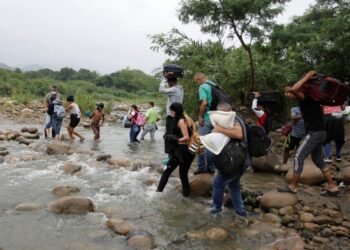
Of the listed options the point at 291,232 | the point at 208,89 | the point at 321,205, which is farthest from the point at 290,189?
the point at 208,89

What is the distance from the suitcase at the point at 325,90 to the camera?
212 inches

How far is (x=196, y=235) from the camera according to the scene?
488cm

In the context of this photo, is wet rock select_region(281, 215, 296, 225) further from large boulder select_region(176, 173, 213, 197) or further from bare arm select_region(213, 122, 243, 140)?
large boulder select_region(176, 173, 213, 197)

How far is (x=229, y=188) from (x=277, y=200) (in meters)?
0.96

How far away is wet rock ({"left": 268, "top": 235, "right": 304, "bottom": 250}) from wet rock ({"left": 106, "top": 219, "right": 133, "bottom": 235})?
182 cm

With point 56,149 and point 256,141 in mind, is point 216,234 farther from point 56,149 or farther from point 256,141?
point 56,149

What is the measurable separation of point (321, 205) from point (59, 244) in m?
3.73

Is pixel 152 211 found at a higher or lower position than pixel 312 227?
lower

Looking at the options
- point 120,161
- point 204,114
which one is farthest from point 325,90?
point 120,161

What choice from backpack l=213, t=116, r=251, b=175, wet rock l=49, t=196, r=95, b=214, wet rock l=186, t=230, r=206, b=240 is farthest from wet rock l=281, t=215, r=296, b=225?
wet rock l=49, t=196, r=95, b=214

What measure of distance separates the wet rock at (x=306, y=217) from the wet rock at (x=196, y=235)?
56.0 inches

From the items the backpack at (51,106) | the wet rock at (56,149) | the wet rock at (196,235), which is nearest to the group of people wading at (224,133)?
the wet rock at (196,235)

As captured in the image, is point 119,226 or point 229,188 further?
point 229,188

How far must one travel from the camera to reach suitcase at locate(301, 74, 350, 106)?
5395mm
